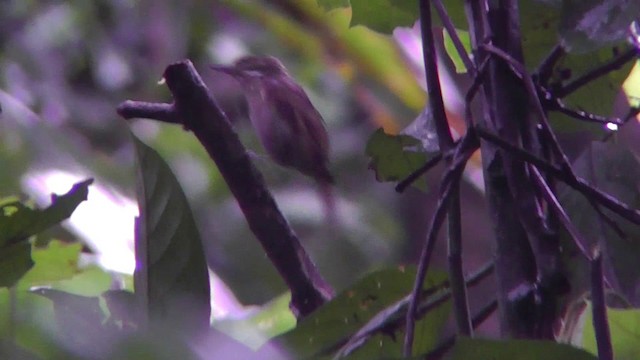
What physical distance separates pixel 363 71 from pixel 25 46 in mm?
991

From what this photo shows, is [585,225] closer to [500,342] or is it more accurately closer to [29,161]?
[500,342]

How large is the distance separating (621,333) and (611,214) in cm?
13

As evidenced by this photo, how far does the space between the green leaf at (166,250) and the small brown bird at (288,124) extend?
26cm

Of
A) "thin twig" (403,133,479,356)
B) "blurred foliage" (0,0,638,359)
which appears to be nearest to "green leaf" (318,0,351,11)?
"blurred foliage" (0,0,638,359)

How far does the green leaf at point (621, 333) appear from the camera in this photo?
380mm

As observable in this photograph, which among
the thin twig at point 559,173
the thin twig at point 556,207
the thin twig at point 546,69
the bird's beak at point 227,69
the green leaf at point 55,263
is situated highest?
the thin twig at point 546,69

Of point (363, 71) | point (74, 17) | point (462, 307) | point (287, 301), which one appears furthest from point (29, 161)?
point (462, 307)

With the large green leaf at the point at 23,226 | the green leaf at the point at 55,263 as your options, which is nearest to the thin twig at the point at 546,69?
the large green leaf at the point at 23,226

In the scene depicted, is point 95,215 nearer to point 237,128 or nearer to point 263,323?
point 237,128

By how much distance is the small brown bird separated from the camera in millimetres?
737

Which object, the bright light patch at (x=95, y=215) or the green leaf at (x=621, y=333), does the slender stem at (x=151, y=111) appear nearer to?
the green leaf at (x=621, y=333)

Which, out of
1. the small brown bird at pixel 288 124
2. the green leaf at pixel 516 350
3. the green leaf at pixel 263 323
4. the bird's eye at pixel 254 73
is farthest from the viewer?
the bird's eye at pixel 254 73

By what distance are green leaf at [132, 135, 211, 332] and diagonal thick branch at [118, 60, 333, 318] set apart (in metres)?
0.13

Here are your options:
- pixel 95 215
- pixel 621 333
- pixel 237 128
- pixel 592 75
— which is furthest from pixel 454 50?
pixel 95 215
